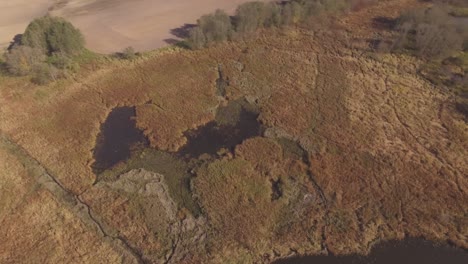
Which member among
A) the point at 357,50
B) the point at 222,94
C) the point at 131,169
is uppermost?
the point at 357,50

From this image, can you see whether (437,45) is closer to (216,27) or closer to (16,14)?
(216,27)

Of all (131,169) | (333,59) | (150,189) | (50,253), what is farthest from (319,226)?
(333,59)

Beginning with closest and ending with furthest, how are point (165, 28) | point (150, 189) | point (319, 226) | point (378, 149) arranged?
1. point (319, 226)
2. point (150, 189)
3. point (378, 149)
4. point (165, 28)

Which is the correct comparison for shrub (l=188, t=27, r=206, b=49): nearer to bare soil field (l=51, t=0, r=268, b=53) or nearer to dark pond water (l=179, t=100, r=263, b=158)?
bare soil field (l=51, t=0, r=268, b=53)

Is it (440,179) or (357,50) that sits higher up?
(357,50)

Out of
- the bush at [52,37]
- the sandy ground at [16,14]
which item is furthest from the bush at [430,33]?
the sandy ground at [16,14]

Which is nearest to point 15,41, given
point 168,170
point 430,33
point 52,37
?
point 52,37

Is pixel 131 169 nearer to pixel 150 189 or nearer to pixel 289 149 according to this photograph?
pixel 150 189
